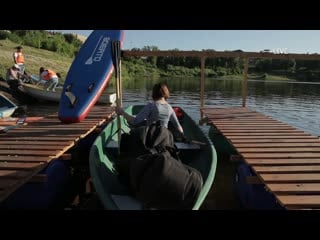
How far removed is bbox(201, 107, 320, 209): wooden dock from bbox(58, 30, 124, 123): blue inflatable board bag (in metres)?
2.87

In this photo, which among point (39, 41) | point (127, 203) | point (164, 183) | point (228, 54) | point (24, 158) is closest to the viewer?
point (164, 183)

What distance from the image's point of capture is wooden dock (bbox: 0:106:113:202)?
4500mm

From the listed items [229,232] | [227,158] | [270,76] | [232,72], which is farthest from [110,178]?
[232,72]

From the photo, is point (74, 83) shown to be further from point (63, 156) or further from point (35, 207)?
point (35, 207)

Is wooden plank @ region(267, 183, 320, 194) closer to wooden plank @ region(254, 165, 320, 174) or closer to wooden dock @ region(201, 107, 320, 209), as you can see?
wooden dock @ region(201, 107, 320, 209)

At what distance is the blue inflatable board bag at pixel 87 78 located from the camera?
313 inches

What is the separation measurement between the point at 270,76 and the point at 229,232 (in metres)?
65.8

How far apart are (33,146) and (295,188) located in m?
3.99

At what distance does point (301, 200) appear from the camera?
3840 millimetres

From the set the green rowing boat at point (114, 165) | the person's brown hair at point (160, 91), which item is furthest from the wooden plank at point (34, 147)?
the person's brown hair at point (160, 91)

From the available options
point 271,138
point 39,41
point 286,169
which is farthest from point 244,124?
point 39,41

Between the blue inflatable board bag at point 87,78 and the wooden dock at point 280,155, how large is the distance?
2875mm

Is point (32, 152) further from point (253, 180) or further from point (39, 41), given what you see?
point (39, 41)

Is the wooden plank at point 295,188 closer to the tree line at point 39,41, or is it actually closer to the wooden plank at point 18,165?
the wooden plank at point 18,165
